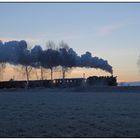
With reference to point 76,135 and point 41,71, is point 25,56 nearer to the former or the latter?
point 41,71

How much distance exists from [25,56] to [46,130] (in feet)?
138

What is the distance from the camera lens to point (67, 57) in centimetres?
5150

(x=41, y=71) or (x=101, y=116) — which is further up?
(x=41, y=71)

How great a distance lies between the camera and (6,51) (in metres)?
50.2

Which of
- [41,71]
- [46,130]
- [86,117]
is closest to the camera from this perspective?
[46,130]

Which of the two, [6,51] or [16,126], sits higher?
[6,51]

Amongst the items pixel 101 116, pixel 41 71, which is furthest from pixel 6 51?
pixel 101 116

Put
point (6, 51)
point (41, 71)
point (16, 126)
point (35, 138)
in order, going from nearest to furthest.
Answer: point (35, 138)
point (16, 126)
point (6, 51)
point (41, 71)

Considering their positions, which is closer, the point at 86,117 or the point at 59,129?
the point at 59,129

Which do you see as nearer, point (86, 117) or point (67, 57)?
point (86, 117)

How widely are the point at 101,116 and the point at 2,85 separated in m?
39.4

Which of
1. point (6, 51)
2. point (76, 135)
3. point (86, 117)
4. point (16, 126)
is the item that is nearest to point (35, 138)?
point (76, 135)

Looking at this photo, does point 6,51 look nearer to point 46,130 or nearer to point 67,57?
point 67,57

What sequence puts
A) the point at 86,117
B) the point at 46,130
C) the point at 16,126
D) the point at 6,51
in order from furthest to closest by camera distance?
the point at 6,51
the point at 86,117
the point at 16,126
the point at 46,130
